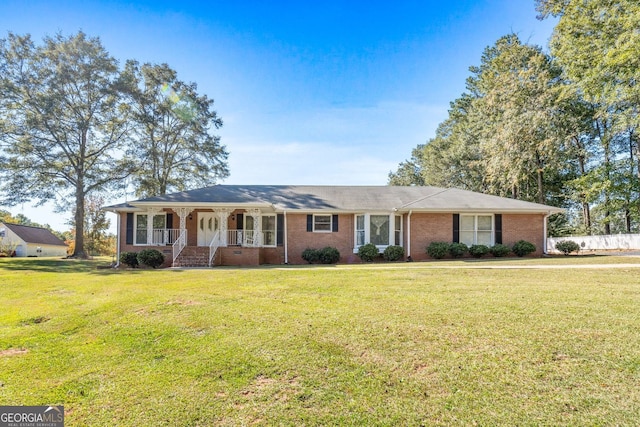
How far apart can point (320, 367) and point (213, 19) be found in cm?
1409

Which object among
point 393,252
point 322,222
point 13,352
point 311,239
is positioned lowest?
point 13,352

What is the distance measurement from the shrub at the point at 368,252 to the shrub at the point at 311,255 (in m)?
2.15

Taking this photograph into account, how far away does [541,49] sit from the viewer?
90.0 ft

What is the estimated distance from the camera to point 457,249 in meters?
16.7

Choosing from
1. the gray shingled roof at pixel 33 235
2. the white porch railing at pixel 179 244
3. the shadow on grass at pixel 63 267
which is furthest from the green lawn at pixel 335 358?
the gray shingled roof at pixel 33 235

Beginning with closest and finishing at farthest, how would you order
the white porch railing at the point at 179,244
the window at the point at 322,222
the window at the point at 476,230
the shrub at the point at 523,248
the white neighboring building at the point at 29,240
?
1. the white porch railing at the point at 179,244
2. the shrub at the point at 523,248
3. the window at the point at 476,230
4. the window at the point at 322,222
5. the white neighboring building at the point at 29,240

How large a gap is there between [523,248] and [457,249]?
3309 mm

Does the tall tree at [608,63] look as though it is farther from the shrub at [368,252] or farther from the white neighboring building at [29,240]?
the white neighboring building at [29,240]

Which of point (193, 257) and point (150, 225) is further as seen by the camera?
point (150, 225)

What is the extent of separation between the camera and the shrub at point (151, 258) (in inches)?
605

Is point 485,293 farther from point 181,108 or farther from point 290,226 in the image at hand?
point 181,108

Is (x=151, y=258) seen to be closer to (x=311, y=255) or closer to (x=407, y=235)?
(x=311, y=255)

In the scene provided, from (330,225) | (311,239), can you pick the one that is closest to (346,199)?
(330,225)

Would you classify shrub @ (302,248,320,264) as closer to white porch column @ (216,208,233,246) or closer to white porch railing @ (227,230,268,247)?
white porch railing @ (227,230,268,247)
